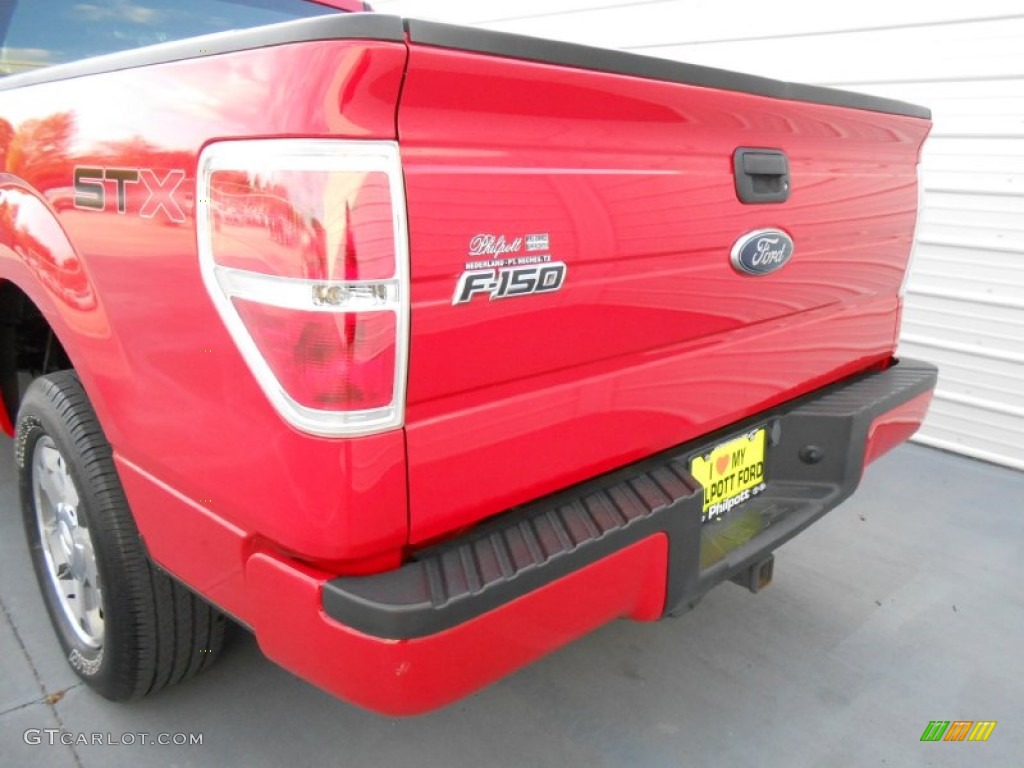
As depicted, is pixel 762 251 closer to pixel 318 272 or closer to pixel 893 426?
pixel 893 426

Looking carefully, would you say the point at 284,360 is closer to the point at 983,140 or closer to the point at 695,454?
the point at 695,454

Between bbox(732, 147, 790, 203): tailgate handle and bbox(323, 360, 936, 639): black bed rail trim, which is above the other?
bbox(732, 147, 790, 203): tailgate handle

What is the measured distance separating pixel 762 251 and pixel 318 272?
1088 millimetres

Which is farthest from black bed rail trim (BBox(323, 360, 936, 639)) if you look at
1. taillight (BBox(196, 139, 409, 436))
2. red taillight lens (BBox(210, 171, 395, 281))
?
red taillight lens (BBox(210, 171, 395, 281))

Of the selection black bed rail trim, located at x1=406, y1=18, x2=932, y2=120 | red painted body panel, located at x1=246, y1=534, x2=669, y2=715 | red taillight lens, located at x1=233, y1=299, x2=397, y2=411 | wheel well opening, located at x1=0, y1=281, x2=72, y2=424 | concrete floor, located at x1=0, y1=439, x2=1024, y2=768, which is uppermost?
black bed rail trim, located at x1=406, y1=18, x2=932, y2=120

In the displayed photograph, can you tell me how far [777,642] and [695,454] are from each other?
0.95 m

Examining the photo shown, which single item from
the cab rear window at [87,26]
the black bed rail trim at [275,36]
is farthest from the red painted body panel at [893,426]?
the cab rear window at [87,26]

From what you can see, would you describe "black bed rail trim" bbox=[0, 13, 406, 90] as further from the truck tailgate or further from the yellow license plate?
the yellow license plate

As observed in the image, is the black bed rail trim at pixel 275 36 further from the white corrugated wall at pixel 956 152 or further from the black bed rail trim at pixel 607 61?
the white corrugated wall at pixel 956 152

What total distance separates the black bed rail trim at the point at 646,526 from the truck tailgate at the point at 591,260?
0.05 meters

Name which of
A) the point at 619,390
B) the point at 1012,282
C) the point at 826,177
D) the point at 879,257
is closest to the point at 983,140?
the point at 1012,282

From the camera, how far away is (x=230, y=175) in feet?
4.06

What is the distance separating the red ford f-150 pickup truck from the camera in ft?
3.91

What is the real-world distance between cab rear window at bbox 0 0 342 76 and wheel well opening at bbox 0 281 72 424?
73 centimetres
